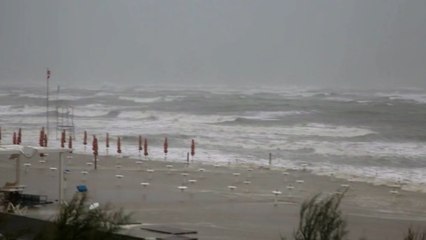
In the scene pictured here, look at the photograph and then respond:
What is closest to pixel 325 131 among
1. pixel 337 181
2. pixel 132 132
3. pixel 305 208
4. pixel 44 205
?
pixel 132 132

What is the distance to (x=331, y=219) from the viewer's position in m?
8.89

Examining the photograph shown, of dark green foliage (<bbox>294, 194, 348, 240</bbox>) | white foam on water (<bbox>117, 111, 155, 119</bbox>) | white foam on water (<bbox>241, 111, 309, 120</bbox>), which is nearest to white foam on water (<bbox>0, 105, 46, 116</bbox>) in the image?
white foam on water (<bbox>117, 111, 155, 119</bbox>)

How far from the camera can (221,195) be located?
21.1 metres

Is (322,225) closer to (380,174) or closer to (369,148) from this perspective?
(380,174)

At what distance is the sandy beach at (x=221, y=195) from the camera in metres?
16.3

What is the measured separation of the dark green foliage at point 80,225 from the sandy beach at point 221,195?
605 centimetres

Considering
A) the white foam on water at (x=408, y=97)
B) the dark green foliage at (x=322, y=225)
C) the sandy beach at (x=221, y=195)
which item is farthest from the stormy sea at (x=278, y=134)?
the white foam on water at (x=408, y=97)

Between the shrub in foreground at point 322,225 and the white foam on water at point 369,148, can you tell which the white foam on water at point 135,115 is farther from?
the shrub in foreground at point 322,225

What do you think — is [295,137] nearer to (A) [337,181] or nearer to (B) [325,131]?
(B) [325,131]

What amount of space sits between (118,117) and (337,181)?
4106 centimetres

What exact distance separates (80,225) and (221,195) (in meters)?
13.2

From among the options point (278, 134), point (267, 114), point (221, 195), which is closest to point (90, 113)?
point (267, 114)

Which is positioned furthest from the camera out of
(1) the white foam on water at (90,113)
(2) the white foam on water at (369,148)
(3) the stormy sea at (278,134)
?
(1) the white foam on water at (90,113)

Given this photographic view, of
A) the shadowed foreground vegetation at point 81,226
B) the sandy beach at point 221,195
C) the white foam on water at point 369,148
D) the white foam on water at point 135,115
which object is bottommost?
the sandy beach at point 221,195
